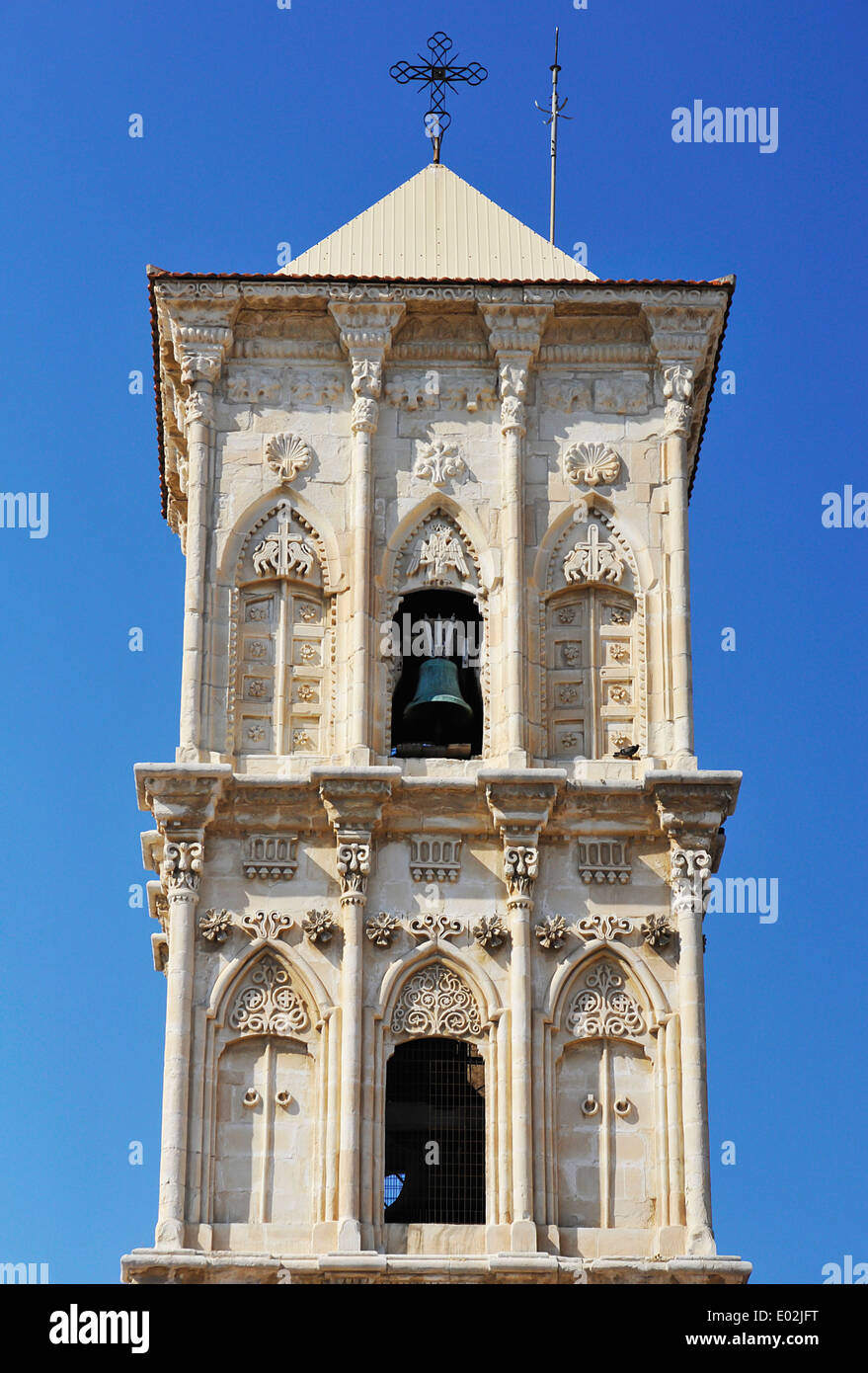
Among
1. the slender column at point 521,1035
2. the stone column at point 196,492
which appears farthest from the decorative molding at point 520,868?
the stone column at point 196,492

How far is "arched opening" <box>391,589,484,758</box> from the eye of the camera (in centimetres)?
3900

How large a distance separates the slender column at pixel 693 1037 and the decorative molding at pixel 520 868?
1.63 m

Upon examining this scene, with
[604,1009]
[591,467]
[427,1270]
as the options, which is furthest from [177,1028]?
[591,467]

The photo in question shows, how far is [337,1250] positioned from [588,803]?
6.13 m

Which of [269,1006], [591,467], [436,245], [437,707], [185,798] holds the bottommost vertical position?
[269,1006]

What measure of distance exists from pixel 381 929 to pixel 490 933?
126cm

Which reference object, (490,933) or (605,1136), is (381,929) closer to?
(490,933)

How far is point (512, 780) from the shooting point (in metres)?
37.5

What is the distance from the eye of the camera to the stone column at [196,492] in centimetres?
3831

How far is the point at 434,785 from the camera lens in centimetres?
3766

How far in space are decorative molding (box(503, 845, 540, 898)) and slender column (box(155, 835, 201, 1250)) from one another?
3.58 meters
